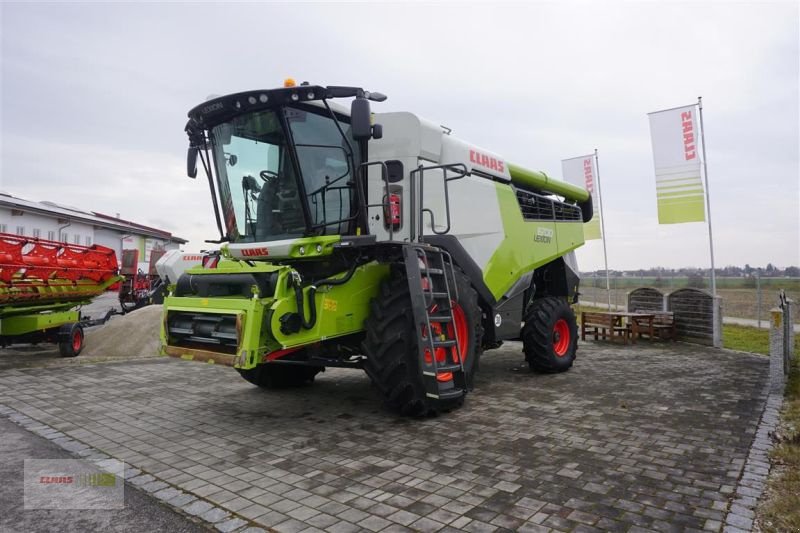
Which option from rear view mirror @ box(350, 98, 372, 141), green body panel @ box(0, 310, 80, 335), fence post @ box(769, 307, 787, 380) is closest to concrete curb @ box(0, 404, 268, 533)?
rear view mirror @ box(350, 98, 372, 141)

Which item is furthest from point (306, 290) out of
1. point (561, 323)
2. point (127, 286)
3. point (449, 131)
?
point (127, 286)

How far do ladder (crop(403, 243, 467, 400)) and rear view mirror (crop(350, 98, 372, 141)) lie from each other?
1.20m

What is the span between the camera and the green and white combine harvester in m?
4.95

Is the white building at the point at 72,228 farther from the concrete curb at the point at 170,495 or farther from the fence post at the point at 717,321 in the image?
the fence post at the point at 717,321

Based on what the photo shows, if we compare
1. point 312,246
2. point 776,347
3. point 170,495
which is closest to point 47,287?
point 312,246

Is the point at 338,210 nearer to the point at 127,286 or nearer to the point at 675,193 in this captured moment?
the point at 675,193

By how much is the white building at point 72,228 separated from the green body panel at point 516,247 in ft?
77.9

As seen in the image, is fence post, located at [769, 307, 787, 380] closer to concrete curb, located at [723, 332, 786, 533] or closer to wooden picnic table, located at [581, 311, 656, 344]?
concrete curb, located at [723, 332, 786, 533]

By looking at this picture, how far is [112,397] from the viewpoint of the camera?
6469mm

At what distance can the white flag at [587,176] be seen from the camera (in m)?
15.2

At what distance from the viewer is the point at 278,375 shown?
687 centimetres

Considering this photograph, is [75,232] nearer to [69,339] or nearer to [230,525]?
[69,339]

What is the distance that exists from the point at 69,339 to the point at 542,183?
908cm

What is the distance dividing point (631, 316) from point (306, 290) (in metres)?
8.69
